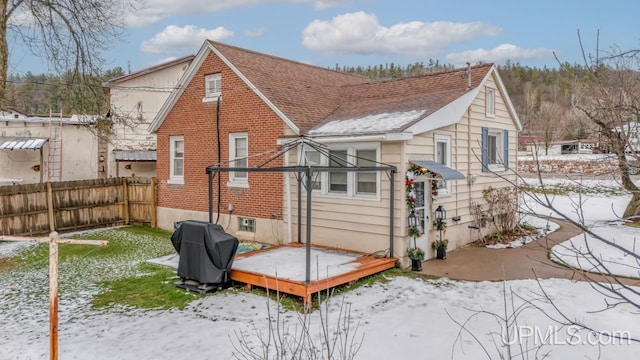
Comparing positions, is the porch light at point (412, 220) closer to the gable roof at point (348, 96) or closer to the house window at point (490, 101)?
the gable roof at point (348, 96)

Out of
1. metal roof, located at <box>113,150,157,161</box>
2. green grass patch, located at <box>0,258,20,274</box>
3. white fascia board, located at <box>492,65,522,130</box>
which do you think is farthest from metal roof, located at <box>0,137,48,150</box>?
white fascia board, located at <box>492,65,522,130</box>

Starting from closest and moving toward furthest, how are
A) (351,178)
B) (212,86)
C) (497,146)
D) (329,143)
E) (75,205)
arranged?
(351,178), (329,143), (212,86), (497,146), (75,205)

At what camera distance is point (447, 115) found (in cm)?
1027

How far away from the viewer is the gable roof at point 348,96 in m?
10.1

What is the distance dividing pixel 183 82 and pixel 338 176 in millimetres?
6334

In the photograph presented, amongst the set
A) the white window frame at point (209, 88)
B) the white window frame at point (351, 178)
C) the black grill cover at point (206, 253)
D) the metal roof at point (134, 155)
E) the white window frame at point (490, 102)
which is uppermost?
the white window frame at point (209, 88)

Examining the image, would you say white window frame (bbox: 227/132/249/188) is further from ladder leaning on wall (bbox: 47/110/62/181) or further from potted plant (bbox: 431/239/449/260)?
ladder leaning on wall (bbox: 47/110/62/181)

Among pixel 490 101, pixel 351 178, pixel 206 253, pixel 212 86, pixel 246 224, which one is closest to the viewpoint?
pixel 206 253

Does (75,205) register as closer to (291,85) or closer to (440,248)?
(291,85)

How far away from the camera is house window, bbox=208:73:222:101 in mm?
12898

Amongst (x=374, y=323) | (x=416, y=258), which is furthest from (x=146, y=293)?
(x=416, y=258)

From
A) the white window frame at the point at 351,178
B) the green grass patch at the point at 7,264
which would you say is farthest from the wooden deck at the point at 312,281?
the green grass patch at the point at 7,264

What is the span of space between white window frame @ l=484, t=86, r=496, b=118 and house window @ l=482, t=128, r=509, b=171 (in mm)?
489

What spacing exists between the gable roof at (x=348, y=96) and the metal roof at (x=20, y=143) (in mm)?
7393
